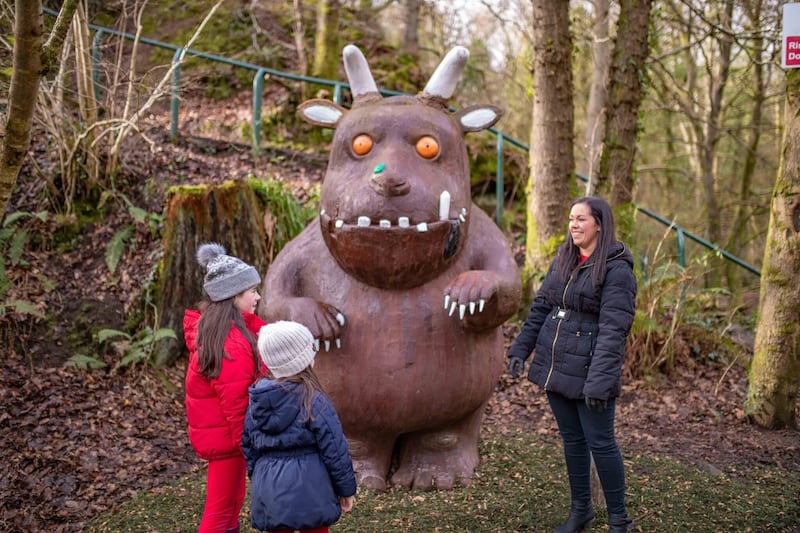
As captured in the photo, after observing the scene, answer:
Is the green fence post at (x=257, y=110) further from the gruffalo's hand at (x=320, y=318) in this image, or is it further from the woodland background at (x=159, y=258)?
the gruffalo's hand at (x=320, y=318)

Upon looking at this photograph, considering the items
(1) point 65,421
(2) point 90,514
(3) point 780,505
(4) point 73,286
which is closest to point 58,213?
(4) point 73,286

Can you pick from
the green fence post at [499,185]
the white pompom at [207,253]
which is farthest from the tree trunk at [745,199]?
the white pompom at [207,253]

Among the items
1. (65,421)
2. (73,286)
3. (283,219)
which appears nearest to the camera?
(65,421)

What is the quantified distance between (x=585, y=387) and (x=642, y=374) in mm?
3492

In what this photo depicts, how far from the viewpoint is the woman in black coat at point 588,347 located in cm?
305

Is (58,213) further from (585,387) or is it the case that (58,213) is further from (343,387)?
(585,387)

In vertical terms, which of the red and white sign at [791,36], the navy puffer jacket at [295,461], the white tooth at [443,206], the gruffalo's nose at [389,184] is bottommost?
the navy puffer jacket at [295,461]

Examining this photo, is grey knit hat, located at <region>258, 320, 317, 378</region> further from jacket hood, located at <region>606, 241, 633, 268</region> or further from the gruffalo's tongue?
jacket hood, located at <region>606, 241, 633, 268</region>

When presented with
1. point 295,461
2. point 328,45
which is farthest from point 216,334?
point 328,45

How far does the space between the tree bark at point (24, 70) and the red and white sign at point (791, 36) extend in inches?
164

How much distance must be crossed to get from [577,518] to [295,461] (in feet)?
5.09

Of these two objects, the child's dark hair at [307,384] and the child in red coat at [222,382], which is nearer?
the child's dark hair at [307,384]

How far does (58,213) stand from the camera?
21.2 ft

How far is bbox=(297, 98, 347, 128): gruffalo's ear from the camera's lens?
4.02 m
